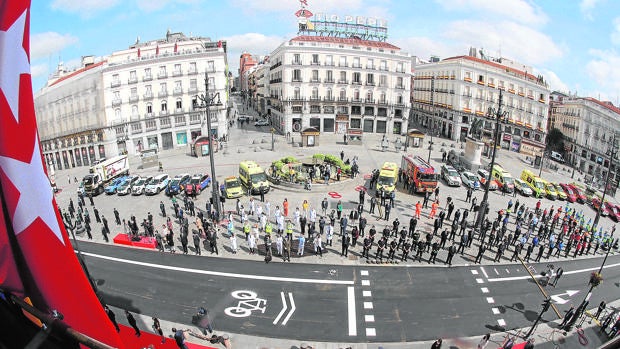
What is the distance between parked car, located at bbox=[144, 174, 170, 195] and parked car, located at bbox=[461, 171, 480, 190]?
29275 mm

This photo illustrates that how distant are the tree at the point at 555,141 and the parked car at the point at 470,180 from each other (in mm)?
57191

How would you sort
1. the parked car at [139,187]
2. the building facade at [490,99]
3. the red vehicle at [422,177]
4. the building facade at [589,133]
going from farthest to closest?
the building facade at [490,99] < the building facade at [589,133] < the parked car at [139,187] < the red vehicle at [422,177]

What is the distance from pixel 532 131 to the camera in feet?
209

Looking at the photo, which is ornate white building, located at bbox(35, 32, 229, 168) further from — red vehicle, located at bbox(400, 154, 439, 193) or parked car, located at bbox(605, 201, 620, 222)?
parked car, located at bbox(605, 201, 620, 222)

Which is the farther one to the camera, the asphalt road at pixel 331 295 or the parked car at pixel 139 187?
the parked car at pixel 139 187

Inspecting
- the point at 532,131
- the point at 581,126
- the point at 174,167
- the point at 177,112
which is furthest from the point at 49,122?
the point at 581,126

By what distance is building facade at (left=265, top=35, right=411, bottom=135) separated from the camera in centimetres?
5766

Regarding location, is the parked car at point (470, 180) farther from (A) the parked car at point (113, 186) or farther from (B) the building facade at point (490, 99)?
(A) the parked car at point (113, 186)

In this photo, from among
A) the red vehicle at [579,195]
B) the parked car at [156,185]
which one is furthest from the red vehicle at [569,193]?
the parked car at [156,185]

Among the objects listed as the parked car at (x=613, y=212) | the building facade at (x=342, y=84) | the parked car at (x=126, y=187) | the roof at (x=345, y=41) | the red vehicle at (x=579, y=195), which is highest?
the roof at (x=345, y=41)

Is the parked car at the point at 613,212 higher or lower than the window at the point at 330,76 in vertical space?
lower

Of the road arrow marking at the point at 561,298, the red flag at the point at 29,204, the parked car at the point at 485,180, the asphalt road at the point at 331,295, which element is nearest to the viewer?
the red flag at the point at 29,204

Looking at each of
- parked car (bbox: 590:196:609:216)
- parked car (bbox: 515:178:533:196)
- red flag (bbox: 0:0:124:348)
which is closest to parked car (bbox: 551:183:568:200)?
parked car (bbox: 590:196:609:216)

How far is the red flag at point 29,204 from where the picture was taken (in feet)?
10.8
